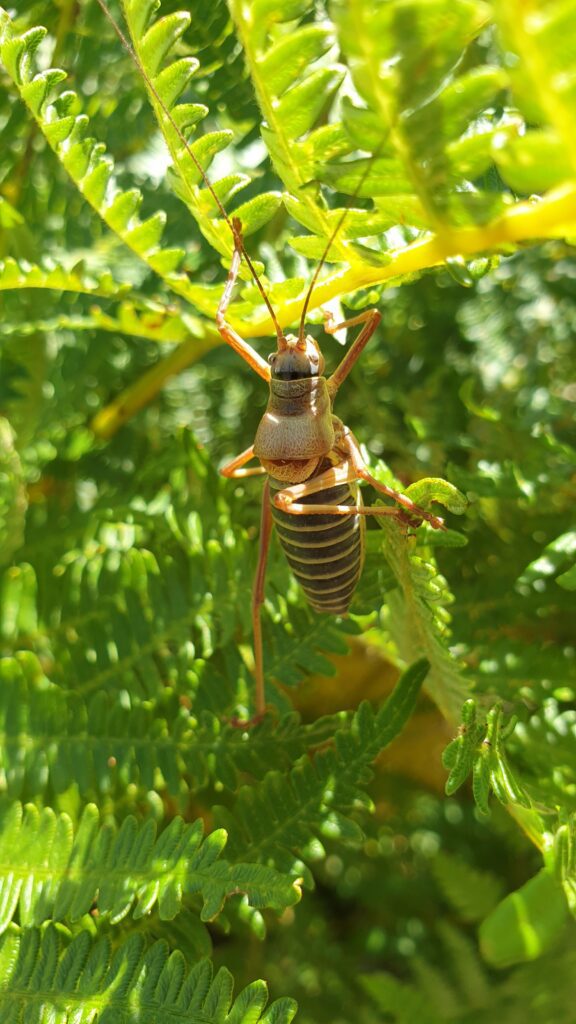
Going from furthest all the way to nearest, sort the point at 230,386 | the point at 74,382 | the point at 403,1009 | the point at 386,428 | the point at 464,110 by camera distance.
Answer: the point at 230,386 < the point at 74,382 < the point at 386,428 < the point at 403,1009 < the point at 464,110

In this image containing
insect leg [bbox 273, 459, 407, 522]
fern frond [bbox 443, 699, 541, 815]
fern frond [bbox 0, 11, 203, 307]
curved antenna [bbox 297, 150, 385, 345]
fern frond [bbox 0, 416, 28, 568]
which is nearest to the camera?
curved antenna [bbox 297, 150, 385, 345]

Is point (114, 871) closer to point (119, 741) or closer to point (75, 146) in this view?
point (119, 741)

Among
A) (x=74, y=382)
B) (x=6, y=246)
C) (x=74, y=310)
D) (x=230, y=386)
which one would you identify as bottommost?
(x=230, y=386)

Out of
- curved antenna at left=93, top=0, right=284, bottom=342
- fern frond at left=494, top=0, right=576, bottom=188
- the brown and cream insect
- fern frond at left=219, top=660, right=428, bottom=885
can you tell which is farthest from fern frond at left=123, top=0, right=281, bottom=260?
fern frond at left=219, top=660, right=428, bottom=885

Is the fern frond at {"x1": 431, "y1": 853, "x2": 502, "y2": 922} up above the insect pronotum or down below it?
below

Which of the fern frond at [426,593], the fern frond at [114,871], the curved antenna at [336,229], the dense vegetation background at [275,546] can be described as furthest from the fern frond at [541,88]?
the fern frond at [114,871]

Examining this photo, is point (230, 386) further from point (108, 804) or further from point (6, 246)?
point (108, 804)

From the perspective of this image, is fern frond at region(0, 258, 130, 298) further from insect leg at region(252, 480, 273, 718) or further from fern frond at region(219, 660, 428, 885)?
fern frond at region(219, 660, 428, 885)

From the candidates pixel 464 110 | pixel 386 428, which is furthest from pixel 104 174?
pixel 386 428
